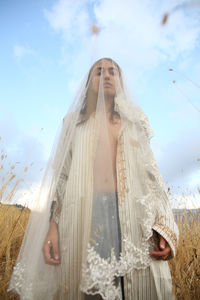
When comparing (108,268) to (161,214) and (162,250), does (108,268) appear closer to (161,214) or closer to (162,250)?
(162,250)

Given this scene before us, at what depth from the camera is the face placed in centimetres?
166

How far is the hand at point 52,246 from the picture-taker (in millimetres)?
1130

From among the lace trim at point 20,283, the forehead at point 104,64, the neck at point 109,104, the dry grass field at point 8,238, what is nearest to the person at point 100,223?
the lace trim at point 20,283

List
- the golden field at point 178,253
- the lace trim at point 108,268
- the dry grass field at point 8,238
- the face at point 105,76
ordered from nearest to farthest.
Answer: the lace trim at point 108,268, the golden field at point 178,253, the face at point 105,76, the dry grass field at point 8,238

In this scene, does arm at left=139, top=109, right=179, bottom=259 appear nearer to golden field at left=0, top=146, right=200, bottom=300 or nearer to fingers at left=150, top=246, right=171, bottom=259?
fingers at left=150, top=246, right=171, bottom=259

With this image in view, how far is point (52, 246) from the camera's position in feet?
3.90

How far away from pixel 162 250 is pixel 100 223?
39cm

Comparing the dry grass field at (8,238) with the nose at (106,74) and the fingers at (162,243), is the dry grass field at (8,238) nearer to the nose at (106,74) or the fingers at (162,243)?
the fingers at (162,243)

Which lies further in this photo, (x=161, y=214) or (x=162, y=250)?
(x=161, y=214)

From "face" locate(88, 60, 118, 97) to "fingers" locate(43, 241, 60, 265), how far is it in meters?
1.15

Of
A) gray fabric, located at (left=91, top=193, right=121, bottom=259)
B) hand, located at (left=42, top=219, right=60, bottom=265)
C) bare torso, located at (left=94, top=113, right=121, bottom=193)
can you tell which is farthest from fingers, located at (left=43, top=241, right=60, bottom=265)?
bare torso, located at (left=94, top=113, right=121, bottom=193)

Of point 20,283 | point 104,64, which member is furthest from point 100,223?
point 104,64

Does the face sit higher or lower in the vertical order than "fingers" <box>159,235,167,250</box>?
higher

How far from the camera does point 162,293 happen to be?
1.14 m
